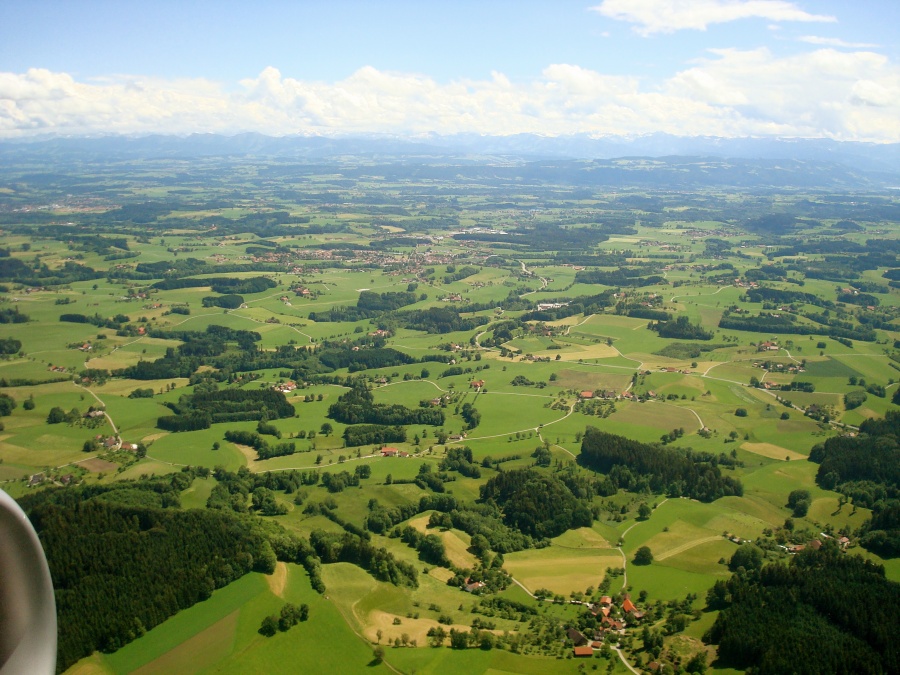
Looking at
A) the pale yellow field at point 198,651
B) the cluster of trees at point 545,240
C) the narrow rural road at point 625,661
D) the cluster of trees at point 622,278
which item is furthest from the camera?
the cluster of trees at point 545,240

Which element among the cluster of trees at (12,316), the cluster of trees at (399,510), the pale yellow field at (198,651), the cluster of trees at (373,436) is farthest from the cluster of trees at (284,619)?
the cluster of trees at (12,316)

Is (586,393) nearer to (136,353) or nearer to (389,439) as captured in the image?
(389,439)

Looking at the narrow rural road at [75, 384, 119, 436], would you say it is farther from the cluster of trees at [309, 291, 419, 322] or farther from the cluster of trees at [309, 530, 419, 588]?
the cluster of trees at [309, 291, 419, 322]

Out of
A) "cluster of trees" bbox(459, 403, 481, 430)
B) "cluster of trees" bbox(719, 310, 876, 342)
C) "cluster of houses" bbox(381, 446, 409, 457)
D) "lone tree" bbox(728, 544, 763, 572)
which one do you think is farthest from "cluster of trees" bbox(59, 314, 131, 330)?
"cluster of trees" bbox(719, 310, 876, 342)

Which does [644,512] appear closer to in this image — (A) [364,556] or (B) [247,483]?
(A) [364,556]

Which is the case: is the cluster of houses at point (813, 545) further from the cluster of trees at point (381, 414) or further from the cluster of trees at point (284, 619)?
the cluster of trees at point (381, 414)

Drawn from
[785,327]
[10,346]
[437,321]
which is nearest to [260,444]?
[10,346]
